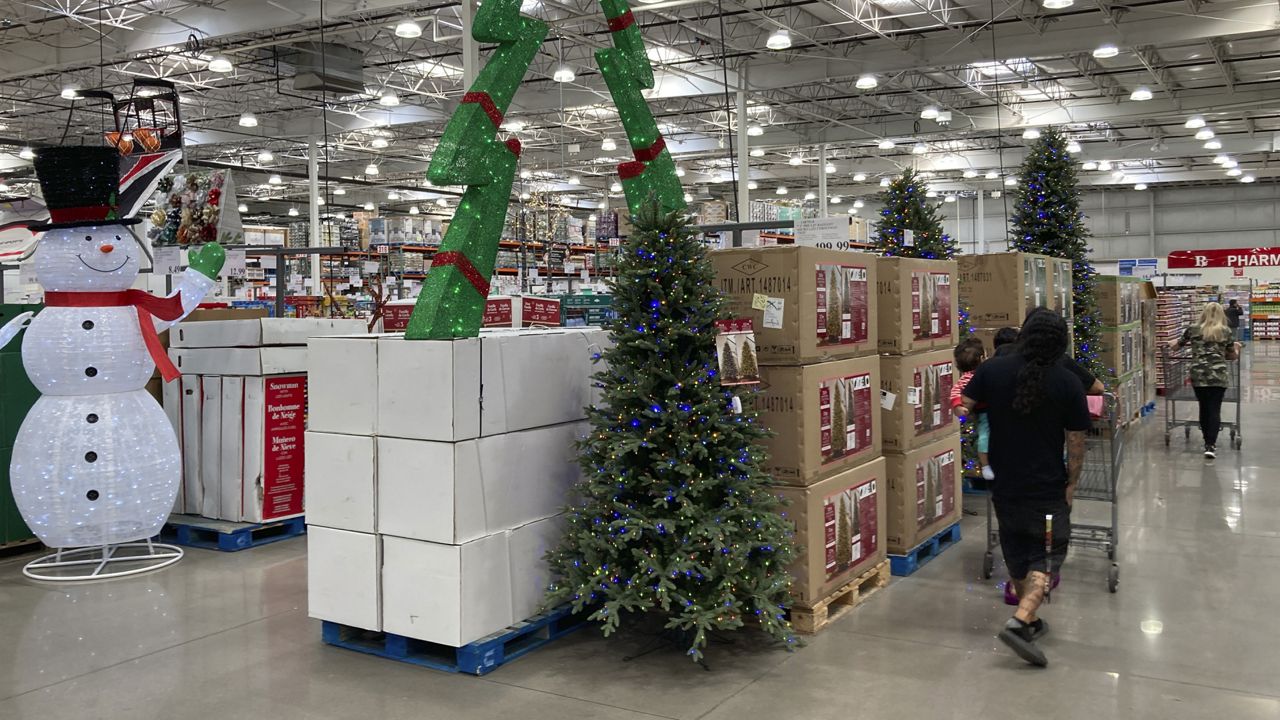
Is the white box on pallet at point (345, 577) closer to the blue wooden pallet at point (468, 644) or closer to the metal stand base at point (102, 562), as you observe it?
the blue wooden pallet at point (468, 644)

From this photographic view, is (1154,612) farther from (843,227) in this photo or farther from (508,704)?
(843,227)

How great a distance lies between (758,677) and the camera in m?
4.25

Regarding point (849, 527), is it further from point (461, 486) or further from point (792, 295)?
point (461, 486)

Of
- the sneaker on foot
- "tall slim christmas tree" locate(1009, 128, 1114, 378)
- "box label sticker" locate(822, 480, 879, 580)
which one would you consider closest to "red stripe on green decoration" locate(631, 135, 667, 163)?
"box label sticker" locate(822, 480, 879, 580)

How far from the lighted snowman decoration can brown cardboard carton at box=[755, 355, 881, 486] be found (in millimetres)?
3972

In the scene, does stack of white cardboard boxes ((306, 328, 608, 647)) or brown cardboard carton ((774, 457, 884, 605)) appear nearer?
stack of white cardboard boxes ((306, 328, 608, 647))

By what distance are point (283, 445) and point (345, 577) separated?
2.78 metres

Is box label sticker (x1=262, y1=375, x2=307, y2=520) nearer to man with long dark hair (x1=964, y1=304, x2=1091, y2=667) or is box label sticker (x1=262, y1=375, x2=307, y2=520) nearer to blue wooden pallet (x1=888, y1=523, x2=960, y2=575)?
→ blue wooden pallet (x1=888, y1=523, x2=960, y2=575)

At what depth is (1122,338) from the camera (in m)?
12.0

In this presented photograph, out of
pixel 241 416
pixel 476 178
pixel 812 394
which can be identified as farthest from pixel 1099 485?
pixel 241 416

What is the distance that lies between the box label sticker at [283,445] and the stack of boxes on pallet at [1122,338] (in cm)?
808

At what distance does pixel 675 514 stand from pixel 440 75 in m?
15.8

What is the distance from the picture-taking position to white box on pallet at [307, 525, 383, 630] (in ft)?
14.8

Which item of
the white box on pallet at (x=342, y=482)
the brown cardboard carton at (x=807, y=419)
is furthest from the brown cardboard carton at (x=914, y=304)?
the white box on pallet at (x=342, y=482)
